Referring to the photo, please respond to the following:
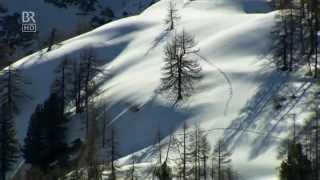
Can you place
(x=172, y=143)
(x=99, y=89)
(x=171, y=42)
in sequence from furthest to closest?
(x=171, y=42) → (x=99, y=89) → (x=172, y=143)

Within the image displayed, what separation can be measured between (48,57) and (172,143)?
5198 cm

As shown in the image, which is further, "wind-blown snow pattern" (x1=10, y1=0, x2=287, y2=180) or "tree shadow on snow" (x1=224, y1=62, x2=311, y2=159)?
"wind-blown snow pattern" (x1=10, y1=0, x2=287, y2=180)

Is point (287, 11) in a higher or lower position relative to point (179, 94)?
higher

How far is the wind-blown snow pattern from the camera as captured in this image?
85312 mm

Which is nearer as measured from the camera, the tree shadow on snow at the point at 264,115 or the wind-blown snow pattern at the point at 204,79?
the tree shadow on snow at the point at 264,115

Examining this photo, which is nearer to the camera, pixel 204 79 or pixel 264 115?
pixel 264 115

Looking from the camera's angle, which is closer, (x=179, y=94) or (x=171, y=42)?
(x=179, y=94)

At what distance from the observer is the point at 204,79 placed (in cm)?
10181

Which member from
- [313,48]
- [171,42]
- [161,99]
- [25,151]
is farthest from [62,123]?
[313,48]

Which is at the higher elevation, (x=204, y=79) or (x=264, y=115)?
(x=204, y=79)

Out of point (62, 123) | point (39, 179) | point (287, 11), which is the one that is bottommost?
point (39, 179)

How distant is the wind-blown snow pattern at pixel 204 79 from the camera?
8531cm

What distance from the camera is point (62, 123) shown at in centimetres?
9769

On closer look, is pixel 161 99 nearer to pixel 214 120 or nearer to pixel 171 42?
pixel 214 120
